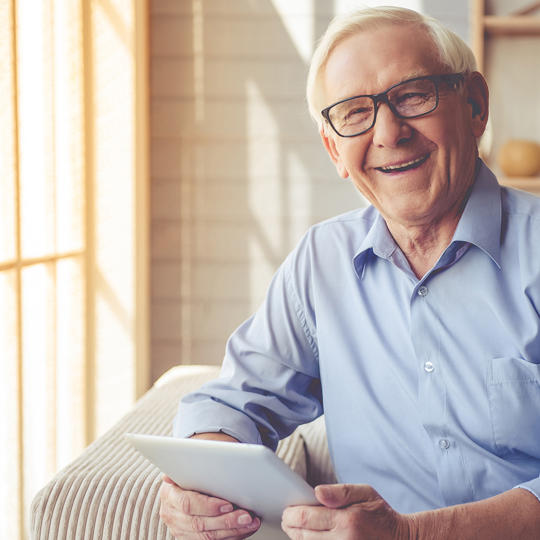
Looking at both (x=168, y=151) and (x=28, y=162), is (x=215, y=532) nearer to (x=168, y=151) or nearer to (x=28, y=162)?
(x=28, y=162)

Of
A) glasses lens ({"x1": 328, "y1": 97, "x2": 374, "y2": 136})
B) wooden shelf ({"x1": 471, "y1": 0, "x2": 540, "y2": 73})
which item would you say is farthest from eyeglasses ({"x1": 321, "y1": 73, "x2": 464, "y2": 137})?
wooden shelf ({"x1": 471, "y1": 0, "x2": 540, "y2": 73})

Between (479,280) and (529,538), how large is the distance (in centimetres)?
45

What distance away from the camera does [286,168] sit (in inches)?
132

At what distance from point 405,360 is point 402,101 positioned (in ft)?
1.64

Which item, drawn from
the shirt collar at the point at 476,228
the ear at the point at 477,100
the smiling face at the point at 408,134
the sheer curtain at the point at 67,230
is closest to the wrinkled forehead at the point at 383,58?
the smiling face at the point at 408,134

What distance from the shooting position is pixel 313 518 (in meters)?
1.05

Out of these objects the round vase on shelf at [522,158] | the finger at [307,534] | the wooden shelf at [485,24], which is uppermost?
the wooden shelf at [485,24]

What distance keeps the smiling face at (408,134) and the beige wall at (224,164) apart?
196cm

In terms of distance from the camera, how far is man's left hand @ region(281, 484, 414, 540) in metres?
1.03

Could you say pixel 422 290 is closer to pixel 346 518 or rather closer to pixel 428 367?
pixel 428 367

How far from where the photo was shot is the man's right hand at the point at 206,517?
117 cm

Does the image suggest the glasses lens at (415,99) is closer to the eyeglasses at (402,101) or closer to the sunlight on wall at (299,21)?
the eyeglasses at (402,101)

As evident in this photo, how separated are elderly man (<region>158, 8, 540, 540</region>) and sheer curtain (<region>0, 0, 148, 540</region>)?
36.6 inches

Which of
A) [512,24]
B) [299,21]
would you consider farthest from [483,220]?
[299,21]
